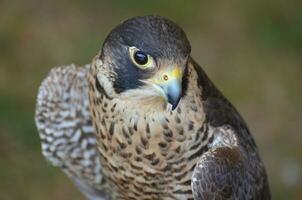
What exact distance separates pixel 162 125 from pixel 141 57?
1.37ft

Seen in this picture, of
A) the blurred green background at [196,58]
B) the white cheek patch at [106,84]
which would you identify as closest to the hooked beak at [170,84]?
the white cheek patch at [106,84]

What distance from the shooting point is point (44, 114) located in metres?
5.17

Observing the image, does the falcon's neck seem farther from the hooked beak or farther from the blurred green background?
the blurred green background

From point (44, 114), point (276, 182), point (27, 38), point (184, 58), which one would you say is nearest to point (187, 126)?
point (184, 58)

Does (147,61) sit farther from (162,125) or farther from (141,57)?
(162,125)

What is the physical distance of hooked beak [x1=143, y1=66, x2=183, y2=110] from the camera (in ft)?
12.8

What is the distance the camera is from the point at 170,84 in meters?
3.92

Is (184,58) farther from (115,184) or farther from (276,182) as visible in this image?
(276,182)

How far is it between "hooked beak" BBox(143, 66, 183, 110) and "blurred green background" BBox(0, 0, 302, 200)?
2.87m

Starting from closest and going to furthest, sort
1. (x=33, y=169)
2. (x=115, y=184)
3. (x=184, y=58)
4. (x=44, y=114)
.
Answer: (x=184, y=58), (x=115, y=184), (x=44, y=114), (x=33, y=169)

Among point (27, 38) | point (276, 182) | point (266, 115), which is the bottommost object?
point (276, 182)

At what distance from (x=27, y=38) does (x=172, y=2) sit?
1.22 metres

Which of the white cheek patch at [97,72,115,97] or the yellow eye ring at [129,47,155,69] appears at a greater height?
the yellow eye ring at [129,47,155,69]

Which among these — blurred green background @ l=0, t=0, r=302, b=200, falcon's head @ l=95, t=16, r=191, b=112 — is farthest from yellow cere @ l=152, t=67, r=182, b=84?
blurred green background @ l=0, t=0, r=302, b=200
